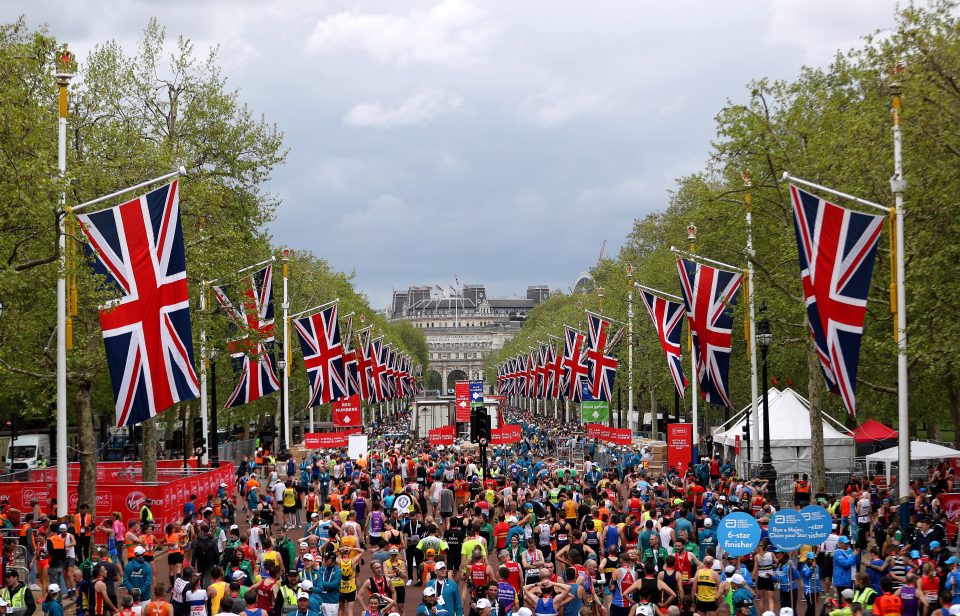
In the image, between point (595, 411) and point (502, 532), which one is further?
point (595, 411)

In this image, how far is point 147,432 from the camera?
35.5m

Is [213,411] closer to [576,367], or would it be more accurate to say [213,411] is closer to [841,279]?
[576,367]

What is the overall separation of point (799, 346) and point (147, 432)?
24128 millimetres

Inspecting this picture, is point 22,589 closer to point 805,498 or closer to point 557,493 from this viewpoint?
point 557,493

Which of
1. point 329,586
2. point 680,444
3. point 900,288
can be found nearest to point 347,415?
point 680,444

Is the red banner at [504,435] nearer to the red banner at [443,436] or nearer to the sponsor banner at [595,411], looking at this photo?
the red banner at [443,436]

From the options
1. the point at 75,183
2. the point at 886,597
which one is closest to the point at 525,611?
the point at 886,597

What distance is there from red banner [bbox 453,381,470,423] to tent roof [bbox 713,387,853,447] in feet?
69.3

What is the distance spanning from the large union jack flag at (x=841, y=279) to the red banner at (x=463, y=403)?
41697 mm

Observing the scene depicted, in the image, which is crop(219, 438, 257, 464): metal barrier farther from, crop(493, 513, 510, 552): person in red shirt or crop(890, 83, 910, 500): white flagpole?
crop(890, 83, 910, 500): white flagpole

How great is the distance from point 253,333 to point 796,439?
1791 centimetres

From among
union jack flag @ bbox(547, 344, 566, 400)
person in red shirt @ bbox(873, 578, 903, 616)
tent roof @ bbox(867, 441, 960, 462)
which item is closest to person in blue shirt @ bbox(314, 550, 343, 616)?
person in red shirt @ bbox(873, 578, 903, 616)

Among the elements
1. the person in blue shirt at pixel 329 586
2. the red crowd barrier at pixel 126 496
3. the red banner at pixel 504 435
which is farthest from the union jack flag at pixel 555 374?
the person in blue shirt at pixel 329 586

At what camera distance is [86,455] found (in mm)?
28828
